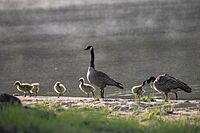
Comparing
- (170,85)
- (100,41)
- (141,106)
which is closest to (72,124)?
(141,106)

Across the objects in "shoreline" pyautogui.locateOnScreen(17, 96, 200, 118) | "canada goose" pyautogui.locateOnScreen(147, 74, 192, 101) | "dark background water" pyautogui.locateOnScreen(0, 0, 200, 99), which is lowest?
"shoreline" pyautogui.locateOnScreen(17, 96, 200, 118)

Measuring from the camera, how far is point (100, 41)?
3475 centimetres

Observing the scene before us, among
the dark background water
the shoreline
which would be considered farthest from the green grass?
the dark background water

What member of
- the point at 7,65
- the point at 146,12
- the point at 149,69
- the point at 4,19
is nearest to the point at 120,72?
the point at 149,69

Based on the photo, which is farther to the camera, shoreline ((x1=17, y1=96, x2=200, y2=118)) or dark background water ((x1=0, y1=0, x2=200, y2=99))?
dark background water ((x1=0, y1=0, x2=200, y2=99))

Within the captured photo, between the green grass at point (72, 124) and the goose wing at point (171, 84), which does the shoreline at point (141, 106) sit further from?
the green grass at point (72, 124)

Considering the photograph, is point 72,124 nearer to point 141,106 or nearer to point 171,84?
point 141,106

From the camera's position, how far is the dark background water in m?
23.4

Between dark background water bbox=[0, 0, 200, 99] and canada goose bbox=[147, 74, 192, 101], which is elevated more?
dark background water bbox=[0, 0, 200, 99]

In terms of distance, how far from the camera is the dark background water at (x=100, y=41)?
23406 millimetres

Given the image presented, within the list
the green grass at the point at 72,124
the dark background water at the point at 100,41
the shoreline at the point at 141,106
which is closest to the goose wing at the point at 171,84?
the shoreline at the point at 141,106

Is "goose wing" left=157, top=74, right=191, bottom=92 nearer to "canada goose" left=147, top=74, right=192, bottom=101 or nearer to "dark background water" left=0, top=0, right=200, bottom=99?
"canada goose" left=147, top=74, right=192, bottom=101

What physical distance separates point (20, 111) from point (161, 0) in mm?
46496

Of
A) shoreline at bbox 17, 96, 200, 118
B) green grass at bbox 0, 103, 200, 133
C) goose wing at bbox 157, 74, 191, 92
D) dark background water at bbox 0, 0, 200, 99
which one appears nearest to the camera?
green grass at bbox 0, 103, 200, 133
